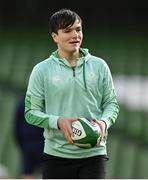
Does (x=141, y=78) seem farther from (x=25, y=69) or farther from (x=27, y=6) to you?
(x=27, y=6)

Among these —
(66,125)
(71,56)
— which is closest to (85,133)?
(66,125)

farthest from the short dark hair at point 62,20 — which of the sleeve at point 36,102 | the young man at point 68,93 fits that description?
the sleeve at point 36,102

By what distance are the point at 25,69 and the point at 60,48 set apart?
7.67 meters

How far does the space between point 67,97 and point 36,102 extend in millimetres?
93

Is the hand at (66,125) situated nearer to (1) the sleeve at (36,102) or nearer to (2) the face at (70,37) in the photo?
(1) the sleeve at (36,102)

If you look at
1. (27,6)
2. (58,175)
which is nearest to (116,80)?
(27,6)

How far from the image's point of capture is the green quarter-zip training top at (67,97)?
2.21 m

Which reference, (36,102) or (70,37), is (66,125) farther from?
(70,37)

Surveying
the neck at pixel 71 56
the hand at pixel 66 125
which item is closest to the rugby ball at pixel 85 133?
the hand at pixel 66 125

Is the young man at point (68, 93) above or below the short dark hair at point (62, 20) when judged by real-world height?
below

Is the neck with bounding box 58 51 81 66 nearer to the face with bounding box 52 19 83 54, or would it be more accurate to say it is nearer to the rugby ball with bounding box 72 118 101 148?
the face with bounding box 52 19 83 54

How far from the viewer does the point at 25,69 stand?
989 centimetres

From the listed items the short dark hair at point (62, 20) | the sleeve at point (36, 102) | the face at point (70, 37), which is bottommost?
the sleeve at point (36, 102)

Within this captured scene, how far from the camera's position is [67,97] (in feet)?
7.25
